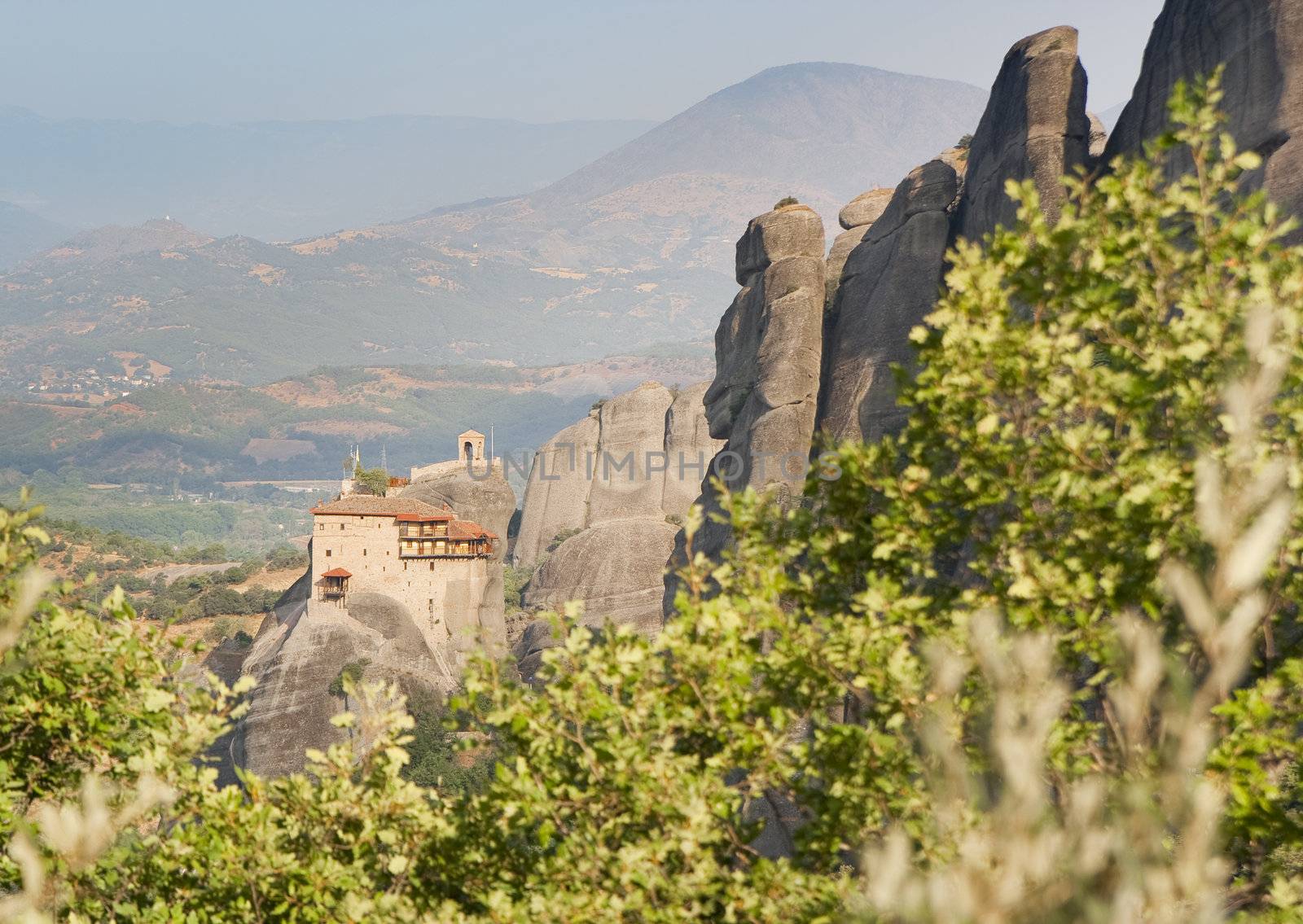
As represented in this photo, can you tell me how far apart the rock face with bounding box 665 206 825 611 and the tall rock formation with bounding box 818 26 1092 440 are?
3.94 feet

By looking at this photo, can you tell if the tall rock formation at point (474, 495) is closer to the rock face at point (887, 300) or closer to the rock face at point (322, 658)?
the rock face at point (322, 658)

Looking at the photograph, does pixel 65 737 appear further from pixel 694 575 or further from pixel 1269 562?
pixel 1269 562

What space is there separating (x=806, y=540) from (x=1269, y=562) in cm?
453

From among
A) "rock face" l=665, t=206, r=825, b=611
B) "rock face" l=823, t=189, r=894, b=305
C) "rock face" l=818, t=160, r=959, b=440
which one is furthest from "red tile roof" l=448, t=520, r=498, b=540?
"rock face" l=818, t=160, r=959, b=440

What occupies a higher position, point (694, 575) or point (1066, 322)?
point (1066, 322)

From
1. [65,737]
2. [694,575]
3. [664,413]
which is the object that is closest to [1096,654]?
[694,575]

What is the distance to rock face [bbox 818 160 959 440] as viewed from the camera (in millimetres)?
46312

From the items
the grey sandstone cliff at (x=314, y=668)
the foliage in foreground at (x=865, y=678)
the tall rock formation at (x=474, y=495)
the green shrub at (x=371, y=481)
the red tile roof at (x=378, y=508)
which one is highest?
the foliage in foreground at (x=865, y=678)

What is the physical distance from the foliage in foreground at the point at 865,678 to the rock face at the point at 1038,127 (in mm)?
32373

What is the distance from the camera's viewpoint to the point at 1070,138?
42344mm

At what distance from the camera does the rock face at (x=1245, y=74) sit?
31203mm

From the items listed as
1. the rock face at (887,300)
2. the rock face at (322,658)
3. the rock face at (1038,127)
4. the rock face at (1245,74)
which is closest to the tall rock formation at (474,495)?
the rock face at (322,658)

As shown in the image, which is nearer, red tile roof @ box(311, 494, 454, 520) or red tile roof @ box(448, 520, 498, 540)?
red tile roof @ box(311, 494, 454, 520)

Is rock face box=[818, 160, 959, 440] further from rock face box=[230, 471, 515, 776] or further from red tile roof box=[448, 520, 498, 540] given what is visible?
red tile roof box=[448, 520, 498, 540]
